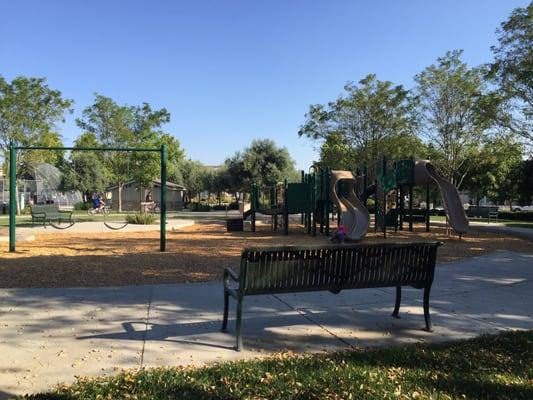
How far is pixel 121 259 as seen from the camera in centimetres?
1077

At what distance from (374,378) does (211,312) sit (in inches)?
107

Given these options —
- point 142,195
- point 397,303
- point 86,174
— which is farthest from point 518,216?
point 86,174

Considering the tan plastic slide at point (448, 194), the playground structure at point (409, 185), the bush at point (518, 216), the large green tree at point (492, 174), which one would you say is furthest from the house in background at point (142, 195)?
the tan plastic slide at point (448, 194)

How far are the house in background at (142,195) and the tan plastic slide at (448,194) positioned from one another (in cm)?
3572

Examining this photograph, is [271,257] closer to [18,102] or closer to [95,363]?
[95,363]

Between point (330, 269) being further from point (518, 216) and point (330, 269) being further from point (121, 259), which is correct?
point (518, 216)

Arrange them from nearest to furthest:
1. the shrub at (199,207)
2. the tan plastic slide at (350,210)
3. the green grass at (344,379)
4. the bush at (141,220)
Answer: the green grass at (344,379) → the tan plastic slide at (350,210) → the bush at (141,220) → the shrub at (199,207)

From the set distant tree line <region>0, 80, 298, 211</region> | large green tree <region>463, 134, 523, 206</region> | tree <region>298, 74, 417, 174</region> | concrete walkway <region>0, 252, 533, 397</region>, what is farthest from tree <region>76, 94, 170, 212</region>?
concrete walkway <region>0, 252, 533, 397</region>

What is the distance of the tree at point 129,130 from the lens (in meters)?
45.0

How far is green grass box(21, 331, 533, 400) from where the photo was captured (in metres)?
3.58

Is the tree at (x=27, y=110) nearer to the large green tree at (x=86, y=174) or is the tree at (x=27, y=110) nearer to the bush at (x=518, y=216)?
the large green tree at (x=86, y=174)

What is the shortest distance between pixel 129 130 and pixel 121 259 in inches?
1441

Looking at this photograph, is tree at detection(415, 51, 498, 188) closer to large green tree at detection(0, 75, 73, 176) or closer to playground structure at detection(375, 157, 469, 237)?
playground structure at detection(375, 157, 469, 237)

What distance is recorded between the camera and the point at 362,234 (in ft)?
53.6
